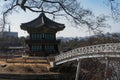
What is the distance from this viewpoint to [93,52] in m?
26.0

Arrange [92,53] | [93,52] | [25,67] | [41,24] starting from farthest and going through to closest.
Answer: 1. [41,24]
2. [25,67]
3. [92,53]
4. [93,52]

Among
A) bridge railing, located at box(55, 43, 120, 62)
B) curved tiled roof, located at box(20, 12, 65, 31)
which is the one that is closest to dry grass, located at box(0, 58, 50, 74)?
bridge railing, located at box(55, 43, 120, 62)

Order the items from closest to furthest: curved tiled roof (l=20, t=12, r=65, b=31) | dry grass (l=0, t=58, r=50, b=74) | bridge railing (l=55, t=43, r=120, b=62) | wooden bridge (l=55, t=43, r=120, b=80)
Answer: wooden bridge (l=55, t=43, r=120, b=80)
bridge railing (l=55, t=43, r=120, b=62)
dry grass (l=0, t=58, r=50, b=74)
curved tiled roof (l=20, t=12, r=65, b=31)

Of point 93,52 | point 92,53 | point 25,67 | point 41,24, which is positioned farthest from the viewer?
point 41,24

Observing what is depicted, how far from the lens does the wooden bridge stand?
72.5ft

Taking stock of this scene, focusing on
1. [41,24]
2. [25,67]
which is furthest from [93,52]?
[41,24]

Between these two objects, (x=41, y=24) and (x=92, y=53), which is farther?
(x=41, y=24)

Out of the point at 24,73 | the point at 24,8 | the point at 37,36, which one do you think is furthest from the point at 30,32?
the point at 24,8

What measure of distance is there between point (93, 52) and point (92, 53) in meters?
0.23

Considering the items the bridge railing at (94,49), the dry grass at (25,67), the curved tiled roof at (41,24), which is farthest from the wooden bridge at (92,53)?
the curved tiled roof at (41,24)

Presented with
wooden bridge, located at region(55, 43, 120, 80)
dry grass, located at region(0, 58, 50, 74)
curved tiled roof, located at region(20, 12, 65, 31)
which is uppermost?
curved tiled roof, located at region(20, 12, 65, 31)

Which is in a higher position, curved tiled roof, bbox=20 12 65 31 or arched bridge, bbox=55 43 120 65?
curved tiled roof, bbox=20 12 65 31

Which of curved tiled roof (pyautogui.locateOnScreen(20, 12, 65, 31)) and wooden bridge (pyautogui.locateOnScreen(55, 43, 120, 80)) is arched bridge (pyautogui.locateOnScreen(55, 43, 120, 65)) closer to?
wooden bridge (pyautogui.locateOnScreen(55, 43, 120, 80))

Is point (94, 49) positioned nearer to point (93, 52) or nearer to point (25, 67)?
point (93, 52)
